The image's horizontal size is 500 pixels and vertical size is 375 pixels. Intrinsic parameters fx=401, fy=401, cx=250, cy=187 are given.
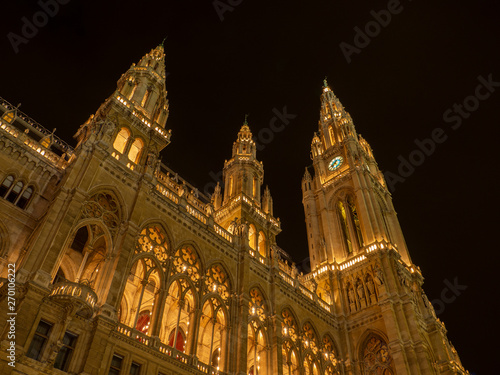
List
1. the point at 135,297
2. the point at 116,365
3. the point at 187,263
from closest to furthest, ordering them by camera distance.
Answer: the point at 116,365 → the point at 187,263 → the point at 135,297

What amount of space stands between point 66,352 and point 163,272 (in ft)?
24.9

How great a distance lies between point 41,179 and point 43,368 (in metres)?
11.8

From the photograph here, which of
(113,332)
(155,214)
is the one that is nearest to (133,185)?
(155,214)

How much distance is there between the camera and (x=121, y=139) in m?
30.0

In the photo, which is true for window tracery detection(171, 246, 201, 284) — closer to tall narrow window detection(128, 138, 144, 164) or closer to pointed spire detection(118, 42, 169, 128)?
tall narrow window detection(128, 138, 144, 164)

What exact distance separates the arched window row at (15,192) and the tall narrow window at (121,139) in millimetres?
7414

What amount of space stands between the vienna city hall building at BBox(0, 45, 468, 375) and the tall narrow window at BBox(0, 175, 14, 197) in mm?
72

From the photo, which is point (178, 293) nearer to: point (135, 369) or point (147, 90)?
point (135, 369)

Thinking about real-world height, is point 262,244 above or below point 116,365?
above

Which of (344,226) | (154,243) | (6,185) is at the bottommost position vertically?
(154,243)

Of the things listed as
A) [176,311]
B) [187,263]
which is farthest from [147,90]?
[176,311]

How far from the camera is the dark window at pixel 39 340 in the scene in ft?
57.2

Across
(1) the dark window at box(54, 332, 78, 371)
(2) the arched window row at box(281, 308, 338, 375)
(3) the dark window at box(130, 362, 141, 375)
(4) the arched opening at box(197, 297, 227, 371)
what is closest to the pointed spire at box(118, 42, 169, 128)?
(4) the arched opening at box(197, 297, 227, 371)

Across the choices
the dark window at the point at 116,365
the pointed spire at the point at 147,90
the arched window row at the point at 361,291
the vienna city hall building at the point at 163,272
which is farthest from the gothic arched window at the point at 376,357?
the pointed spire at the point at 147,90
